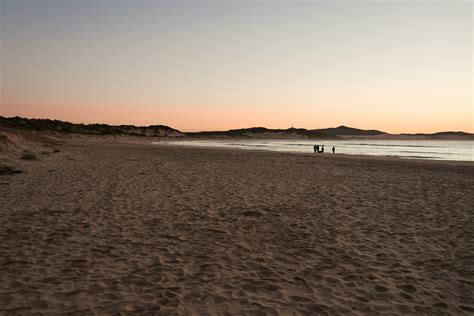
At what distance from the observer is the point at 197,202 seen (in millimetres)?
12383

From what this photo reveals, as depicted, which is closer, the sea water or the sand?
the sand

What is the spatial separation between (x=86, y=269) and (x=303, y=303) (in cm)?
398

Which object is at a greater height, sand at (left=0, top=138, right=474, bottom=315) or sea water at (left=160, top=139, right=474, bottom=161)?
sea water at (left=160, top=139, right=474, bottom=161)

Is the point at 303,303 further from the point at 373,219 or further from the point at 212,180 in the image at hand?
the point at 212,180

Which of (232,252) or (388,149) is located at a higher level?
(388,149)

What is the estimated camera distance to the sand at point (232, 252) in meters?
5.35

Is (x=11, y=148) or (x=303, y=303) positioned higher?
(x=11, y=148)

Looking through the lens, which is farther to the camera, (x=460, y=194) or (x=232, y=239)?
(x=460, y=194)

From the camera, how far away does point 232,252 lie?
7.46 meters

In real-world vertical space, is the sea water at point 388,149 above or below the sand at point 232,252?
above

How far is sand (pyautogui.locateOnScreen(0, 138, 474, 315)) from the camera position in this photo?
5.35 meters

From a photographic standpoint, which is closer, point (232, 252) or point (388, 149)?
point (232, 252)

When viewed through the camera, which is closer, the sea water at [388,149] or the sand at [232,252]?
the sand at [232,252]

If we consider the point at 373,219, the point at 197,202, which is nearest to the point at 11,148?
the point at 197,202
